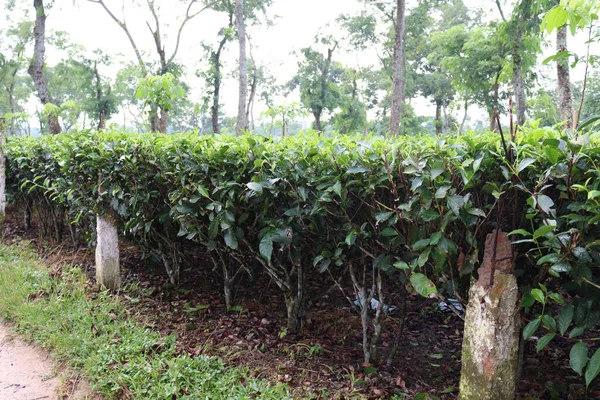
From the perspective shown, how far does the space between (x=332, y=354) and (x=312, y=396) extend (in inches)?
21.5

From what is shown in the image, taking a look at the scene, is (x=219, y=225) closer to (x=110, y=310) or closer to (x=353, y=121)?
(x=110, y=310)

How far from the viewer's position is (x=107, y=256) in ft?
13.1

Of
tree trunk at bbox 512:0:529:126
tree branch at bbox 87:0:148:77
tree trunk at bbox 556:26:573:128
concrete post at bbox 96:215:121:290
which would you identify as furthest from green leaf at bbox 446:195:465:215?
tree branch at bbox 87:0:148:77

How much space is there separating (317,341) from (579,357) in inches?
66.5

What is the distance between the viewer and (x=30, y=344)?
3.27m

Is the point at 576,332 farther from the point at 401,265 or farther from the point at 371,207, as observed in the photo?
the point at 371,207

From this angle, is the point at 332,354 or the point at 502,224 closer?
the point at 502,224

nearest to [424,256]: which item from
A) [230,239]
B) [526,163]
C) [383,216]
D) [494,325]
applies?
[383,216]

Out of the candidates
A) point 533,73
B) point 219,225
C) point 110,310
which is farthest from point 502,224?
point 533,73

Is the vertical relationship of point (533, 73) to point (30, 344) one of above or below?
above

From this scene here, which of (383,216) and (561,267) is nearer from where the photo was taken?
(561,267)

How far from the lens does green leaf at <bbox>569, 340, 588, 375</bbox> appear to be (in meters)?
1.80

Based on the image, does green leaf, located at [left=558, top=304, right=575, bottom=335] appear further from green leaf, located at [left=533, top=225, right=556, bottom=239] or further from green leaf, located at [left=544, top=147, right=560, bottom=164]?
green leaf, located at [left=544, top=147, right=560, bottom=164]

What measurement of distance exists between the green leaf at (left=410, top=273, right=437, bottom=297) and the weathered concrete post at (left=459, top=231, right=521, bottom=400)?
19 centimetres
